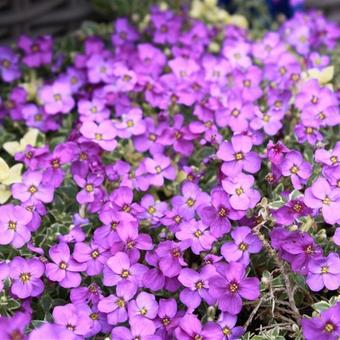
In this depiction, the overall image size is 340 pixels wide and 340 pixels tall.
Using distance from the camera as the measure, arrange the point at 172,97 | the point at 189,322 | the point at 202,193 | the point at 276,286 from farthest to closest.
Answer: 1. the point at 172,97
2. the point at 202,193
3. the point at 276,286
4. the point at 189,322

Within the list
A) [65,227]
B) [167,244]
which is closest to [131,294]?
[167,244]

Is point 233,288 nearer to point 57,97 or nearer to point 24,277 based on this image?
point 24,277

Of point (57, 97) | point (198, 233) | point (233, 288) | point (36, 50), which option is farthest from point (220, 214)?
point (36, 50)

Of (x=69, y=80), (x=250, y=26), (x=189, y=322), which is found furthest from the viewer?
(x=250, y=26)

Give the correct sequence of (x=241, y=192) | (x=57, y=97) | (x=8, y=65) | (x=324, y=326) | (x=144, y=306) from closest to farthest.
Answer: (x=324, y=326) < (x=144, y=306) < (x=241, y=192) < (x=57, y=97) < (x=8, y=65)

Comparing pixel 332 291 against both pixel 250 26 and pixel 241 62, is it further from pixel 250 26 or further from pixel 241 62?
pixel 250 26

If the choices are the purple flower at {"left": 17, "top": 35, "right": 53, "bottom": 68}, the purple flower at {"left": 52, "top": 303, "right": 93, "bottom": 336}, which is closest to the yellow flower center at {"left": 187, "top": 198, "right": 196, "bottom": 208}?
the purple flower at {"left": 52, "top": 303, "right": 93, "bottom": 336}

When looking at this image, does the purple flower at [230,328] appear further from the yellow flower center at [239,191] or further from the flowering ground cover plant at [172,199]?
the yellow flower center at [239,191]
